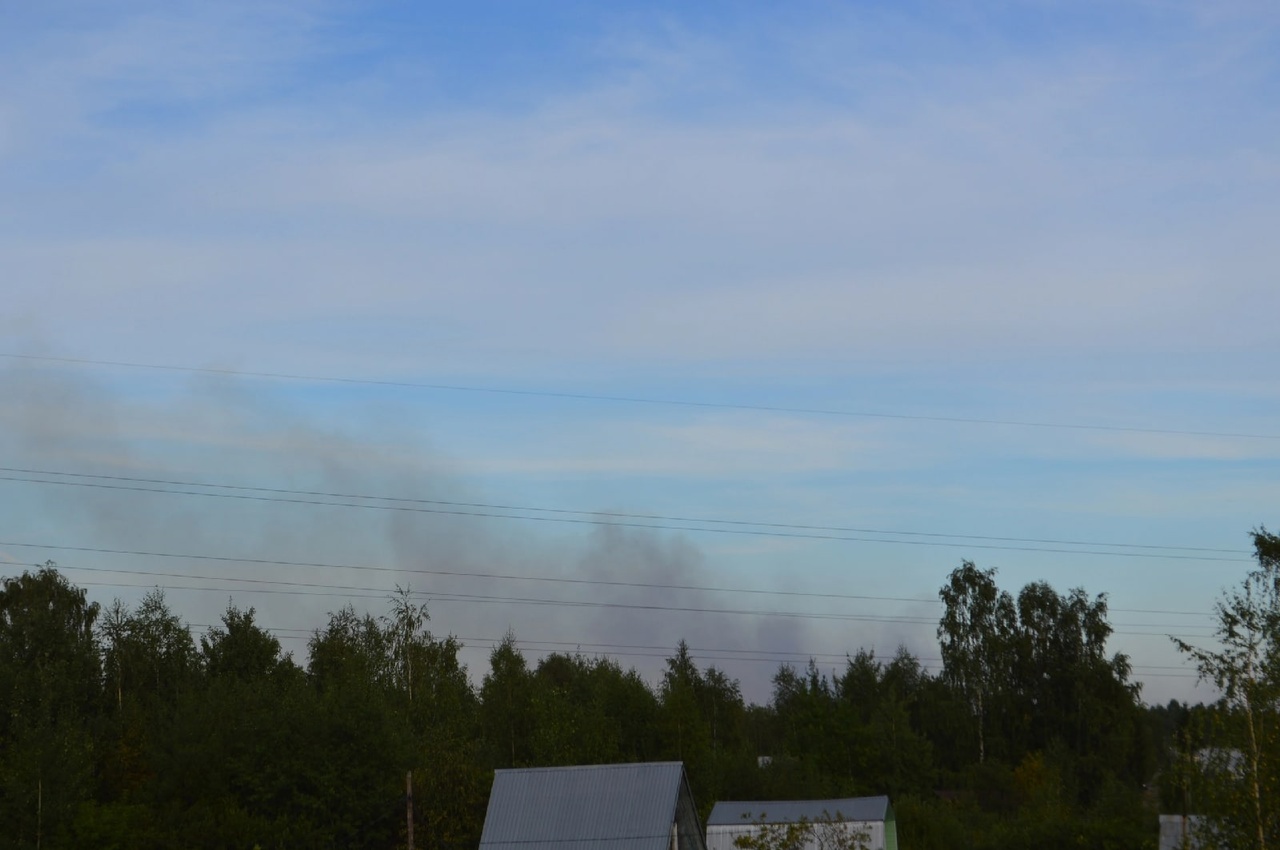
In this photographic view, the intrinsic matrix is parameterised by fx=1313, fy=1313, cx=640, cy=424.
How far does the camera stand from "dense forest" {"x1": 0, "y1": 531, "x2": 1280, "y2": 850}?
4753cm

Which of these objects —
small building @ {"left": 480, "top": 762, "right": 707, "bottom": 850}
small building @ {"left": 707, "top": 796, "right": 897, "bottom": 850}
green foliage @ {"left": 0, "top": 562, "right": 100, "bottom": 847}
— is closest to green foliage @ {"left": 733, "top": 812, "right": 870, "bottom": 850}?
small building @ {"left": 707, "top": 796, "right": 897, "bottom": 850}

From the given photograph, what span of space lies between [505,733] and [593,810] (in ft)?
104

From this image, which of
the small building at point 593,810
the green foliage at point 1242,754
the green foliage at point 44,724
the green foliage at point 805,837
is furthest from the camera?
the green foliage at point 44,724

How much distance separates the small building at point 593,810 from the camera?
39.7 metres

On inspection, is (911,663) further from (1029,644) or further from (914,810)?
(914,810)

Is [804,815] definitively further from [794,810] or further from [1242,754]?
[1242,754]

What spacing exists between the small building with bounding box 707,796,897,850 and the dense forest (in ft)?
25.3

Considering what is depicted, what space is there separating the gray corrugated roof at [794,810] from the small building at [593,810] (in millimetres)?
6975

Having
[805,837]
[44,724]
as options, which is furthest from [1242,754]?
[44,724]

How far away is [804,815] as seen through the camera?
153 ft

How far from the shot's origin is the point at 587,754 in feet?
214

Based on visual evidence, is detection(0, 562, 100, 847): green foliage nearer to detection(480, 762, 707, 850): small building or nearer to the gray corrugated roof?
detection(480, 762, 707, 850): small building

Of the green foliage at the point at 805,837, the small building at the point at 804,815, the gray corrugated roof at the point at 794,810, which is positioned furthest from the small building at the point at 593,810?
the gray corrugated roof at the point at 794,810

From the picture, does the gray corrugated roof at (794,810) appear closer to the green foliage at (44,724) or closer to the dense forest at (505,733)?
the dense forest at (505,733)
